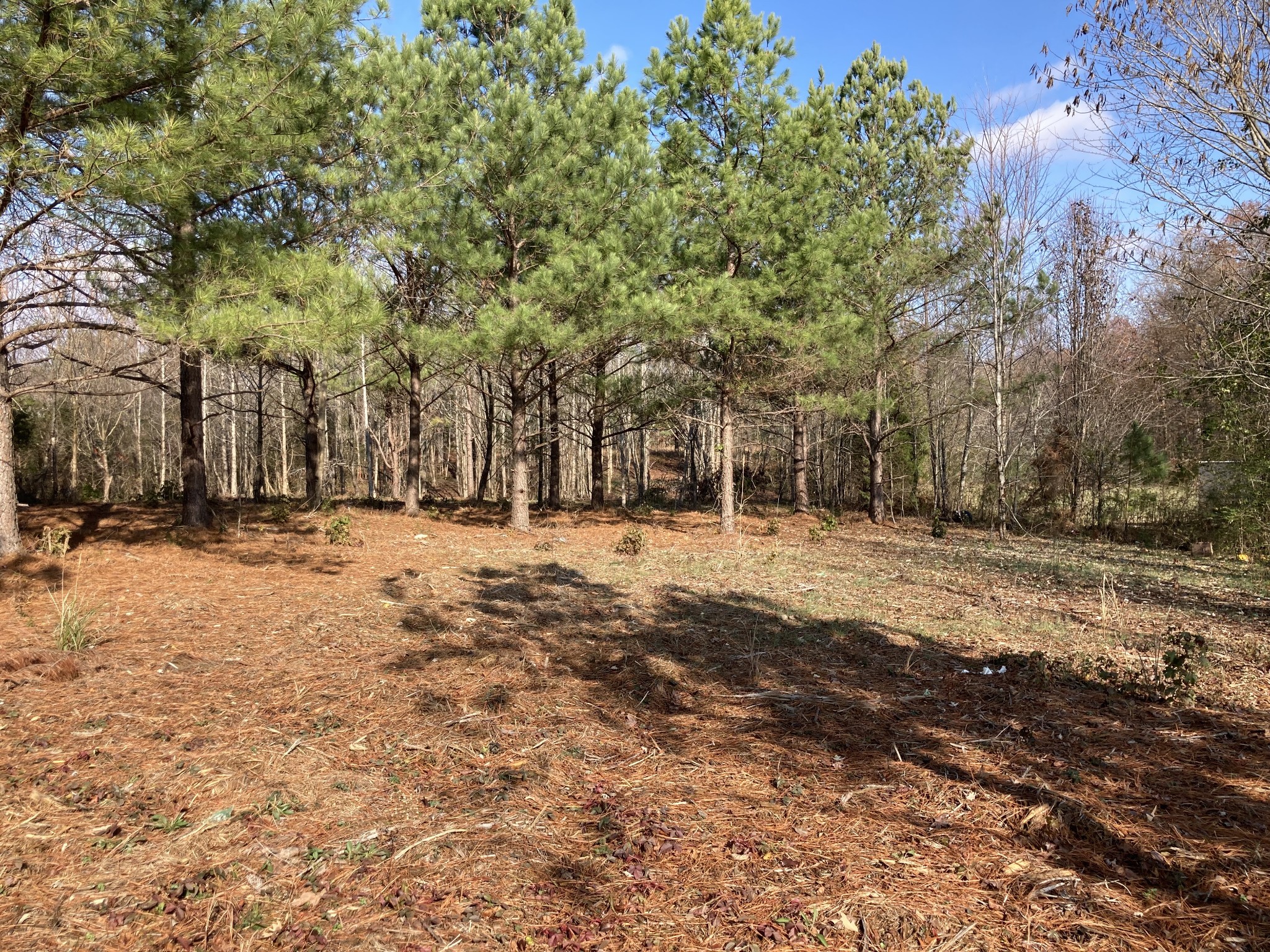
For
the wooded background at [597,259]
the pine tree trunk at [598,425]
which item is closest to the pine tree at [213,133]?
the wooded background at [597,259]

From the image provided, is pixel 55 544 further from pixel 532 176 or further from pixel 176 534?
pixel 532 176

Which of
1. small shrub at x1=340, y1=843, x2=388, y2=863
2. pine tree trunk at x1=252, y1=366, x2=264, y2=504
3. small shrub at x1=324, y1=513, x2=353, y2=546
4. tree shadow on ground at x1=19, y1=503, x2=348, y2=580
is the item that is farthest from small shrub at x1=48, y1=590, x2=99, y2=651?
pine tree trunk at x1=252, y1=366, x2=264, y2=504

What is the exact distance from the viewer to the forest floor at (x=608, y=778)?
2170mm

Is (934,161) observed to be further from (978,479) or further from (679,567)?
(978,479)

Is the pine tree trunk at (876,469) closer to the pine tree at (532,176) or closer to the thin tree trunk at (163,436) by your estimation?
the pine tree at (532,176)

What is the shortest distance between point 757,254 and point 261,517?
31.8ft

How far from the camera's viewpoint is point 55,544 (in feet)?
23.1

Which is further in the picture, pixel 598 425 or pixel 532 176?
pixel 598 425

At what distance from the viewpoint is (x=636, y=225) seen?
10.9 metres

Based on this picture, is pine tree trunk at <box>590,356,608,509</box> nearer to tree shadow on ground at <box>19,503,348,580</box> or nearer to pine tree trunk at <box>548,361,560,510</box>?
pine tree trunk at <box>548,361,560,510</box>

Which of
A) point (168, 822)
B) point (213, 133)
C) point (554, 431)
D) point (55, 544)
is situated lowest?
point (168, 822)

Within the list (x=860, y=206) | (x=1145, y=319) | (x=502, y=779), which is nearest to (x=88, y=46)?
(x=502, y=779)

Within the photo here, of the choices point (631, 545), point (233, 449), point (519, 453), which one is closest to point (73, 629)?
point (631, 545)

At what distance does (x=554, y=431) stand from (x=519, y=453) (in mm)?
1842
